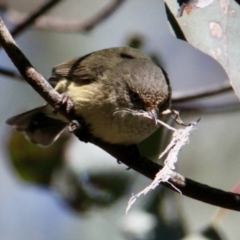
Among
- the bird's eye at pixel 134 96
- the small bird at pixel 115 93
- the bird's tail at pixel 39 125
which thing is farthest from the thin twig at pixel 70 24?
the bird's eye at pixel 134 96

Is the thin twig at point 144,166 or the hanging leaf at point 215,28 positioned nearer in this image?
the hanging leaf at point 215,28

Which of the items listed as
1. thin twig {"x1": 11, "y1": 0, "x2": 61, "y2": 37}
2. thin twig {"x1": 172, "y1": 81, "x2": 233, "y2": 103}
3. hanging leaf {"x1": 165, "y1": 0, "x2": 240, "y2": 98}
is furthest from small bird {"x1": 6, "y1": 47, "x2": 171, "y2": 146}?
hanging leaf {"x1": 165, "y1": 0, "x2": 240, "y2": 98}

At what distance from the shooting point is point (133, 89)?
3.75 m

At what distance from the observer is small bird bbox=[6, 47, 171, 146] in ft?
11.9

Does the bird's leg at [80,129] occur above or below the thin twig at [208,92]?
above

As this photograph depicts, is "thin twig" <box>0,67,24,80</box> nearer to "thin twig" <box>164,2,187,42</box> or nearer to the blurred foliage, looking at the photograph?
the blurred foliage

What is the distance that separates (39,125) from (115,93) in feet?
2.94

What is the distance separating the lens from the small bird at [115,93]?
11.9ft

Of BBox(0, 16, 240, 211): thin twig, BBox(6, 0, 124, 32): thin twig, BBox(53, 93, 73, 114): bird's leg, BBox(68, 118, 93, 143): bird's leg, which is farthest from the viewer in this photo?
BBox(6, 0, 124, 32): thin twig

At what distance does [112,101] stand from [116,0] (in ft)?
3.10

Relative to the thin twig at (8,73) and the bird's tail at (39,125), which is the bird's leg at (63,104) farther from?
the bird's tail at (39,125)

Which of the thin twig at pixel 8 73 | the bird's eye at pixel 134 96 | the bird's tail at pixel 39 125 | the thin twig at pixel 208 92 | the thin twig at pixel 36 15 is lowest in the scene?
the thin twig at pixel 208 92

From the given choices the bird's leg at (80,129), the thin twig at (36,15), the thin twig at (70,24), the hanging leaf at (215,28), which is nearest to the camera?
the hanging leaf at (215,28)

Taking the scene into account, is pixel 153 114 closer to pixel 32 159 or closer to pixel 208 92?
pixel 208 92
